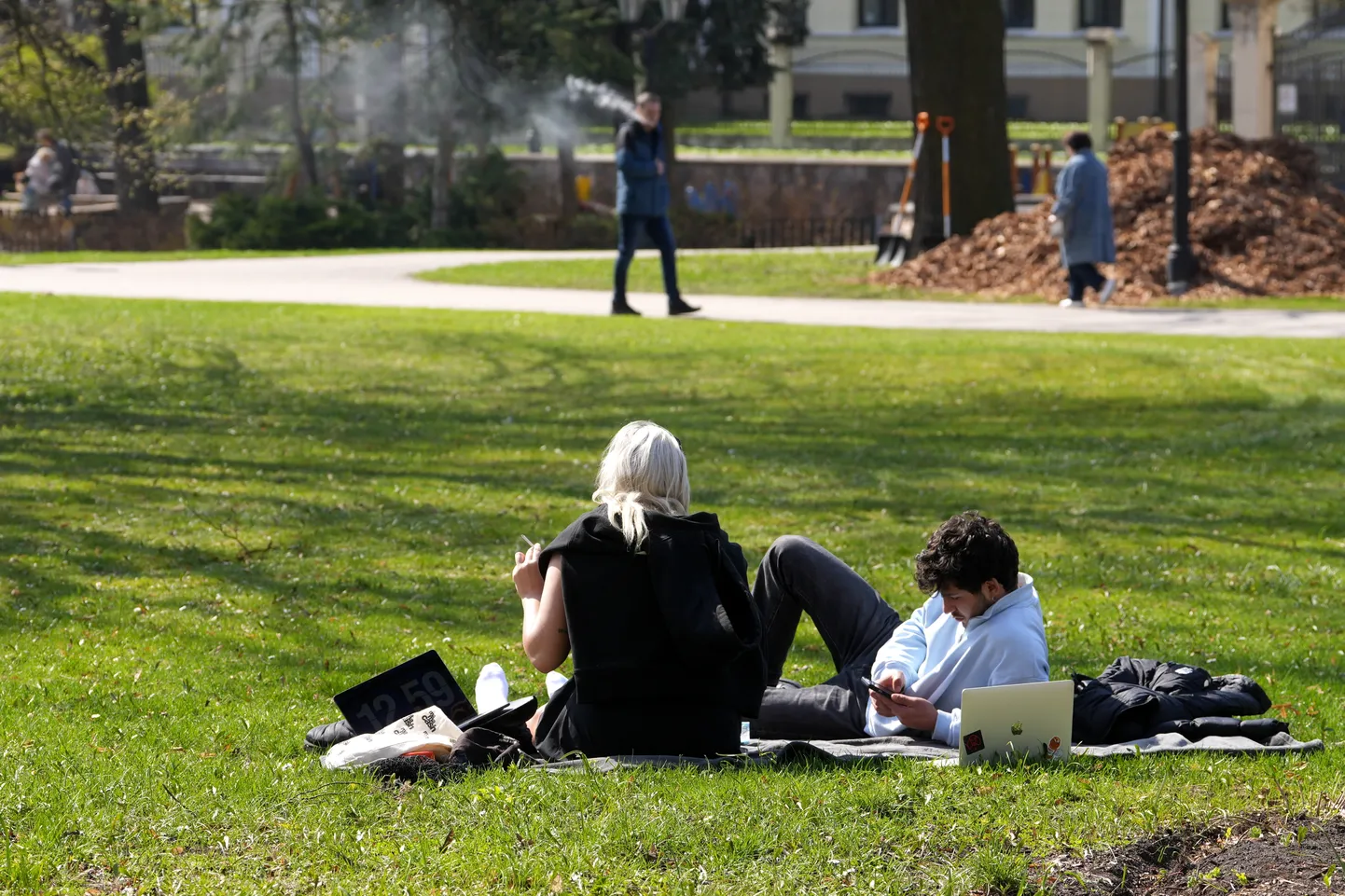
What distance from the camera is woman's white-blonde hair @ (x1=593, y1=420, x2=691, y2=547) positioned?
16.6 ft

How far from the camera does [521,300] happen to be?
1950 centimetres

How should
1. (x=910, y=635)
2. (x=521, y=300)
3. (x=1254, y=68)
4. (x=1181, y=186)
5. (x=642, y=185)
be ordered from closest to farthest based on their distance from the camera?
(x=910, y=635)
(x=642, y=185)
(x=1181, y=186)
(x=521, y=300)
(x=1254, y=68)

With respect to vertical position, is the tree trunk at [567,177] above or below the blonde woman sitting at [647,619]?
above

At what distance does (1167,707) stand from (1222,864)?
97 cm

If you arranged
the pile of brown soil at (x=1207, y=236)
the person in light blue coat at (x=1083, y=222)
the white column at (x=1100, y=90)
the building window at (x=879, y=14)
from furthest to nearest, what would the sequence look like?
the building window at (x=879, y=14) → the white column at (x=1100, y=90) → the pile of brown soil at (x=1207, y=236) → the person in light blue coat at (x=1083, y=222)

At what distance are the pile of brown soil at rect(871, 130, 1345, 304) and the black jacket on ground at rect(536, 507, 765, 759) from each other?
14960 mm

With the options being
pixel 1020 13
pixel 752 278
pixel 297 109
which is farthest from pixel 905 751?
pixel 1020 13

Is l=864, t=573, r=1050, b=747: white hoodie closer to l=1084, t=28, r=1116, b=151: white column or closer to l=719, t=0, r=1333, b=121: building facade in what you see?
l=1084, t=28, r=1116, b=151: white column

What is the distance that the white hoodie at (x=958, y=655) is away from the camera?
527cm

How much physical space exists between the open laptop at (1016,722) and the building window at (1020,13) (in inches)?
2250

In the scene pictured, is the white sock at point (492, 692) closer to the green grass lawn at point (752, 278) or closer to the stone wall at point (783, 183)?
the green grass lawn at point (752, 278)

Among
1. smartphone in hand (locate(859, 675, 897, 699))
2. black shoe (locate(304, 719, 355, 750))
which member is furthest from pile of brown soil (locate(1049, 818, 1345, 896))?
black shoe (locate(304, 719, 355, 750))

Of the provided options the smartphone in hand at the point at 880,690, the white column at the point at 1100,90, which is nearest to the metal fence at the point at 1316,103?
the white column at the point at 1100,90

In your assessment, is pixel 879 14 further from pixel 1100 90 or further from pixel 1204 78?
pixel 1204 78
